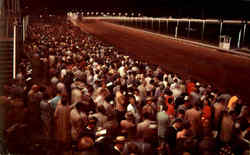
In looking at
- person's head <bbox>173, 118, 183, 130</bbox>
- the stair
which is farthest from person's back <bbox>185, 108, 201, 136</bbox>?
the stair

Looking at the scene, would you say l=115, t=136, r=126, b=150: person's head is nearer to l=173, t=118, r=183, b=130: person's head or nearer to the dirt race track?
l=173, t=118, r=183, b=130: person's head

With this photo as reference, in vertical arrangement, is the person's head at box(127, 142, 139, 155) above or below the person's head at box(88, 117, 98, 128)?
below

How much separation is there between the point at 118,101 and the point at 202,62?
1548 centimetres

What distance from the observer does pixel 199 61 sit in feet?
74.7

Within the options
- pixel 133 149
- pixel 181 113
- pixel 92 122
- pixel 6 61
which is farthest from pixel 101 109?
pixel 6 61

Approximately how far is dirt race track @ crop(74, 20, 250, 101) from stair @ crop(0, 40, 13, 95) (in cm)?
1084

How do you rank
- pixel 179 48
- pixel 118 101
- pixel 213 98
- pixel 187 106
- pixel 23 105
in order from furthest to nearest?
pixel 179 48, pixel 213 98, pixel 118 101, pixel 187 106, pixel 23 105

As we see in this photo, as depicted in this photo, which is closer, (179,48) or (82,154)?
(82,154)

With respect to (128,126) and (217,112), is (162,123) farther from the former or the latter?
(217,112)

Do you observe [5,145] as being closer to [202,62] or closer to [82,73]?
[82,73]

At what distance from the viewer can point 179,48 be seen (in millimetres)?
28109

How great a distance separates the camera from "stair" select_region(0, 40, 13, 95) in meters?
12.0

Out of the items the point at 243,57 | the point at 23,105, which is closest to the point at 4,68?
the point at 23,105

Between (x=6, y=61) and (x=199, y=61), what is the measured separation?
14449 mm
